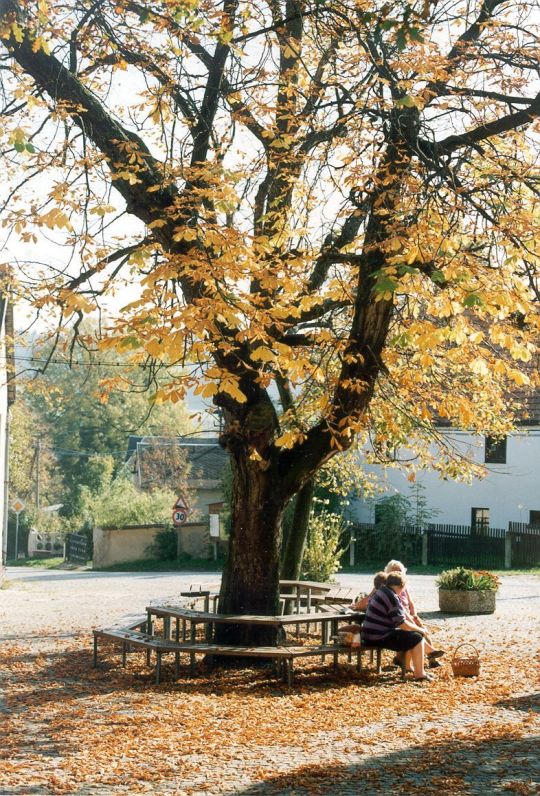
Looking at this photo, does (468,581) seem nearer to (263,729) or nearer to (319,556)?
(319,556)

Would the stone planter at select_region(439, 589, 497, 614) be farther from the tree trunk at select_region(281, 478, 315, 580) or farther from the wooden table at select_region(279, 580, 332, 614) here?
the tree trunk at select_region(281, 478, 315, 580)

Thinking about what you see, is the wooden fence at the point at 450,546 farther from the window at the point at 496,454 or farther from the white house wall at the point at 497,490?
the window at the point at 496,454

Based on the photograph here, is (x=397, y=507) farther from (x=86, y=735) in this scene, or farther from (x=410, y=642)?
(x=86, y=735)

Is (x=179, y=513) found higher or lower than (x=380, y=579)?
higher

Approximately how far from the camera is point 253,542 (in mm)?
12344

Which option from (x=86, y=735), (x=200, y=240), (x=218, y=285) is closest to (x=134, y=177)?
(x=200, y=240)

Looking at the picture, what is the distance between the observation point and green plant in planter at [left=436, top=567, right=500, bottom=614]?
18969 mm

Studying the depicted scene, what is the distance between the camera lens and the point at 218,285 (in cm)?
966

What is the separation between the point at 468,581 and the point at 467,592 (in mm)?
299

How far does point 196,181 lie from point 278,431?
2.93 metres

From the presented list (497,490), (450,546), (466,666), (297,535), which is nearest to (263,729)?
(466,666)

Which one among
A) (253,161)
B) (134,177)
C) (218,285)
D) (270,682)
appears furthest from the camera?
(253,161)

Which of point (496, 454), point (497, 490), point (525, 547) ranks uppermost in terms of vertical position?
point (496, 454)

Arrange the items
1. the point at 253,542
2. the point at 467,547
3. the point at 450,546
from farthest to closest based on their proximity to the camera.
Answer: the point at 450,546 → the point at 467,547 → the point at 253,542
